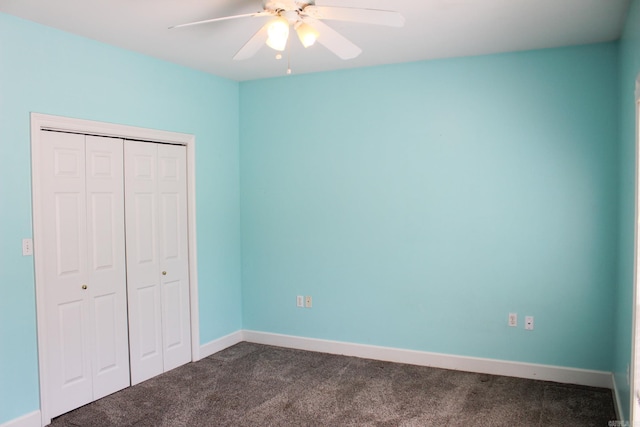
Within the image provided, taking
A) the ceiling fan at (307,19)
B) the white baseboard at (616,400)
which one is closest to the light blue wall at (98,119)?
the ceiling fan at (307,19)

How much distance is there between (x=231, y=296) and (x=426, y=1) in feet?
10.4

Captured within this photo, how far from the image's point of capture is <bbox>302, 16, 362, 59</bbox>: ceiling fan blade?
2.53m

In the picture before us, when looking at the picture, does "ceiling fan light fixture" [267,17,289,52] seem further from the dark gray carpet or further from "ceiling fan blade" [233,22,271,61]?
the dark gray carpet

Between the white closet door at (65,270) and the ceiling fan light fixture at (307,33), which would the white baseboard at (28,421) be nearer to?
the white closet door at (65,270)

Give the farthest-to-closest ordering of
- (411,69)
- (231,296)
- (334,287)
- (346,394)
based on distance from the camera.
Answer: (231,296), (334,287), (411,69), (346,394)

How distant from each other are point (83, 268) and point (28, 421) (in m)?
0.98

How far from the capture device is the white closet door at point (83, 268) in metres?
3.22

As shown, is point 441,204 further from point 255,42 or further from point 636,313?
point 255,42

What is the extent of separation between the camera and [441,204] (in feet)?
13.3

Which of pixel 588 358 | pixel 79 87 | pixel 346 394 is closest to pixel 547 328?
pixel 588 358

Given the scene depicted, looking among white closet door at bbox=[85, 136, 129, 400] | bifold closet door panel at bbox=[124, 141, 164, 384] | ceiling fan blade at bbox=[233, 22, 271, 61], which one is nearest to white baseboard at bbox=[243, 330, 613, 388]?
bifold closet door panel at bbox=[124, 141, 164, 384]

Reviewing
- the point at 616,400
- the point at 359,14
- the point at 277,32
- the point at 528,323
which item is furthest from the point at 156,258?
the point at 616,400

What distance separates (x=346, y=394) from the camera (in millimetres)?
3582

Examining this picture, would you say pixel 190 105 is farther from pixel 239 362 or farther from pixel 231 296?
pixel 239 362
